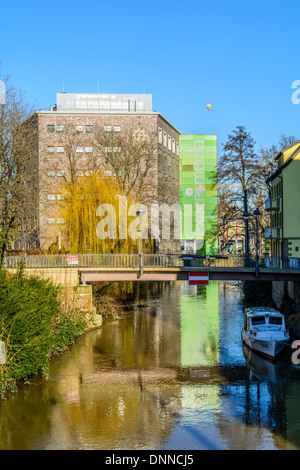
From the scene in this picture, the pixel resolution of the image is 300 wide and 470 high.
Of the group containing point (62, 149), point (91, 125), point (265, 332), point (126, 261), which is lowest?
point (265, 332)

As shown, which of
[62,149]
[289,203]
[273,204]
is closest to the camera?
[289,203]

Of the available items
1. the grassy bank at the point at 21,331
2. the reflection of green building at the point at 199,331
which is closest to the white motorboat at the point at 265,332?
the reflection of green building at the point at 199,331

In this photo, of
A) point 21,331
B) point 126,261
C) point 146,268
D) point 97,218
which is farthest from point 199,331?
point 21,331

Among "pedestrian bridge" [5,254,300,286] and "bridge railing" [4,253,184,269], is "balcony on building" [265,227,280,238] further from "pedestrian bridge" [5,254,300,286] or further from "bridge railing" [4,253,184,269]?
"bridge railing" [4,253,184,269]

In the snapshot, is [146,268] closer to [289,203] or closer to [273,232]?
[289,203]

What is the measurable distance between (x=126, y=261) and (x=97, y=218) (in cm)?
448

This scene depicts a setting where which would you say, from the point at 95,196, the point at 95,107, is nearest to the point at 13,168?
the point at 95,196

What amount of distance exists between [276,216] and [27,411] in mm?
28755

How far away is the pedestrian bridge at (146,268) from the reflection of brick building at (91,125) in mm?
22740

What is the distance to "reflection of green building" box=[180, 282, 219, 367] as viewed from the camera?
2647cm

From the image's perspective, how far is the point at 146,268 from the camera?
33938mm

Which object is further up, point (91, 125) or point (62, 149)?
point (91, 125)

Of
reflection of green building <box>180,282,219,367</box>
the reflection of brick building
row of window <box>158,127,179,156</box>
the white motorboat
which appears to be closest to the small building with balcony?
reflection of green building <box>180,282,219,367</box>
